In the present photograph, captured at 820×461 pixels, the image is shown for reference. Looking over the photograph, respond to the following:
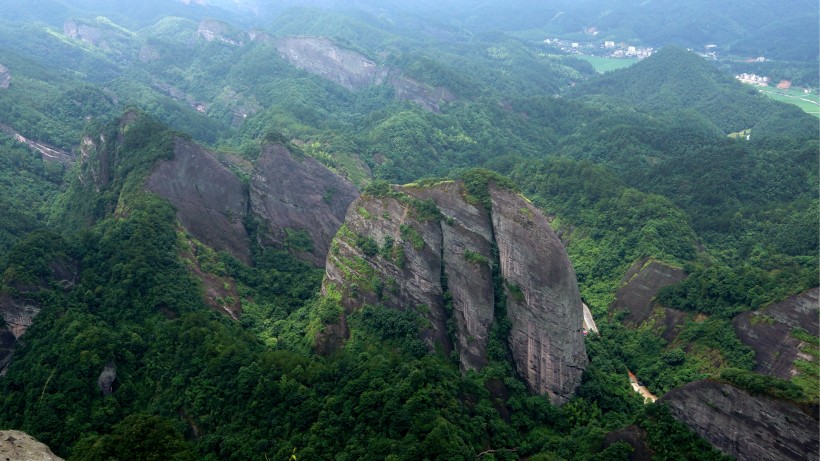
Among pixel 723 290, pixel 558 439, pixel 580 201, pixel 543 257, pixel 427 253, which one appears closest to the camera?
pixel 558 439

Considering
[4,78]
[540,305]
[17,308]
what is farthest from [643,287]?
[4,78]

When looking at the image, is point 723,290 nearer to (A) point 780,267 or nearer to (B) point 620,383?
(A) point 780,267

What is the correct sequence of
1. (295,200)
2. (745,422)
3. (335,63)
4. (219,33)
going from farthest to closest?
(219,33) < (335,63) < (295,200) < (745,422)

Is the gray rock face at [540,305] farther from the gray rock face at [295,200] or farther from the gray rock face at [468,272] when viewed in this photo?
the gray rock face at [295,200]

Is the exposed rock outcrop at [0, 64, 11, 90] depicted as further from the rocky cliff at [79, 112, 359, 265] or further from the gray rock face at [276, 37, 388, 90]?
the gray rock face at [276, 37, 388, 90]

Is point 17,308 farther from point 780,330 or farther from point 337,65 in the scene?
point 337,65

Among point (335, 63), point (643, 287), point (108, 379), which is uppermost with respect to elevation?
point (108, 379)

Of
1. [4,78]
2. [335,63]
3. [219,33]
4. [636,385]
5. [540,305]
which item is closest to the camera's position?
[540,305]

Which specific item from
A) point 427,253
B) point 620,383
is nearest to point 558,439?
point 620,383
